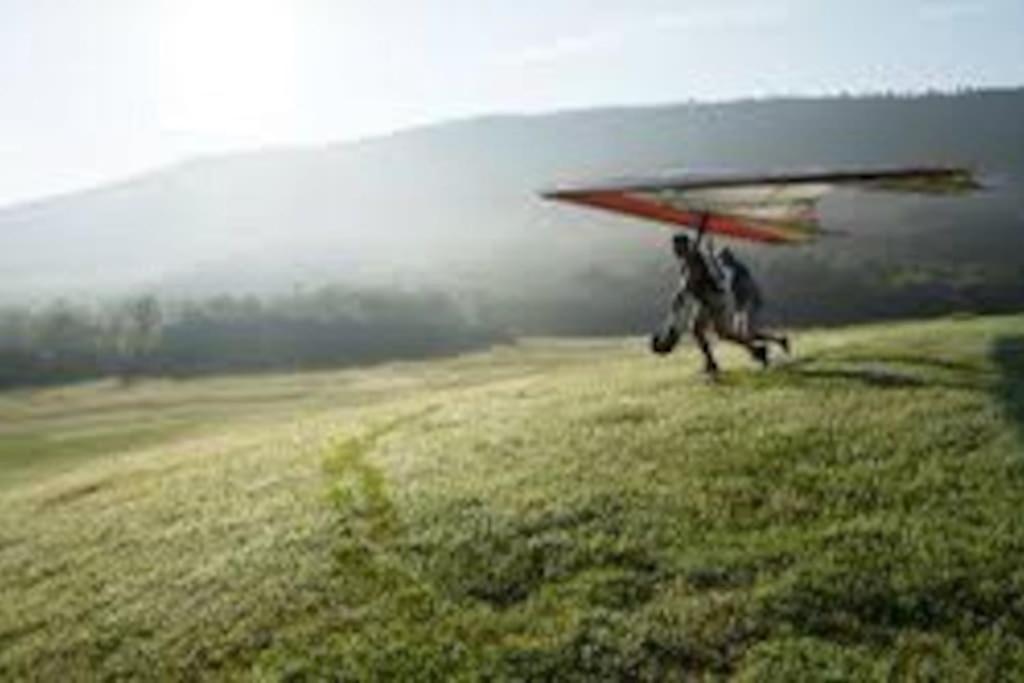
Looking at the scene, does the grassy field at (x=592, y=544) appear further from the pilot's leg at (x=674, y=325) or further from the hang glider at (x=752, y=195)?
the hang glider at (x=752, y=195)

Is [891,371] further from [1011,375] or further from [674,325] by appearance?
[674,325]

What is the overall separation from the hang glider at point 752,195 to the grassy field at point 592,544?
363cm

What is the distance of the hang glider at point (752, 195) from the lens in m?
30.0

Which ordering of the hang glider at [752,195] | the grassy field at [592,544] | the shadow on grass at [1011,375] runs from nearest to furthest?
the grassy field at [592,544] → the shadow on grass at [1011,375] → the hang glider at [752,195]

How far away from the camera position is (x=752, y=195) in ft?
114

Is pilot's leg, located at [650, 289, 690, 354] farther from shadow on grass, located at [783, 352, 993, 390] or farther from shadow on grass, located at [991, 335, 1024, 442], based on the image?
shadow on grass, located at [991, 335, 1024, 442]

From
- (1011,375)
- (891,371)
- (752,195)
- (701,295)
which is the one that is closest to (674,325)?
(701,295)

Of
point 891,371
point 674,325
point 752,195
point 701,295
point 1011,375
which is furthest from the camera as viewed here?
point 674,325

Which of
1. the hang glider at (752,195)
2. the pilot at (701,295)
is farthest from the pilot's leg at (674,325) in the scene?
the hang glider at (752,195)

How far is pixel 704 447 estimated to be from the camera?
90.5ft

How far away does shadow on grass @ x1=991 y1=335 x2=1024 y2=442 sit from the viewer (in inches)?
1087

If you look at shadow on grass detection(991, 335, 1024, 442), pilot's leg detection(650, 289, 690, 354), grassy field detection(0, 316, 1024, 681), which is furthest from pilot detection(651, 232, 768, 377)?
shadow on grass detection(991, 335, 1024, 442)

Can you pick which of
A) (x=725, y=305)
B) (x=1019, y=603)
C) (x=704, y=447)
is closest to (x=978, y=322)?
(x=725, y=305)

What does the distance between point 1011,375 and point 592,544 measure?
1271cm
